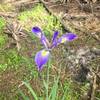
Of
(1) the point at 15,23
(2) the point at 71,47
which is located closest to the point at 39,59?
(2) the point at 71,47

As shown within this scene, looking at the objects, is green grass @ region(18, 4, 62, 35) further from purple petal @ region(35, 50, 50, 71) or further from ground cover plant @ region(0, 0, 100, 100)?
purple petal @ region(35, 50, 50, 71)

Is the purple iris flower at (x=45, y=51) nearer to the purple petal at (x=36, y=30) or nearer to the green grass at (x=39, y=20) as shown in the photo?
the purple petal at (x=36, y=30)

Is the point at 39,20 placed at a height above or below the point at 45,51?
below

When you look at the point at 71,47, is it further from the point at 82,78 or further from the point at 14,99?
the point at 14,99

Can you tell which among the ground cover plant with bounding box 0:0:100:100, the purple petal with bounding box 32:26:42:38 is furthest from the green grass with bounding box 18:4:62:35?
the purple petal with bounding box 32:26:42:38

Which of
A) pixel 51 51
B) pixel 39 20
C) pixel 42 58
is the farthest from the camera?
pixel 39 20

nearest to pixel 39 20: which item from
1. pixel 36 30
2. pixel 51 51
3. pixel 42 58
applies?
pixel 51 51

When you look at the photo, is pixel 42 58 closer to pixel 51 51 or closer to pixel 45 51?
pixel 45 51

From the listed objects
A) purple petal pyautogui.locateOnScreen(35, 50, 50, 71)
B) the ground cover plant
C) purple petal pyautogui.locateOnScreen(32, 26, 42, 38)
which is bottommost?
the ground cover plant
